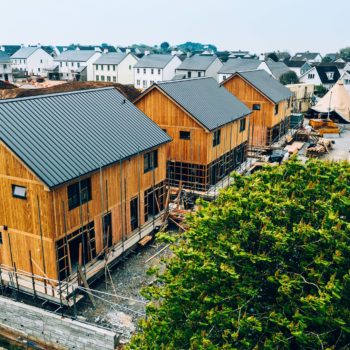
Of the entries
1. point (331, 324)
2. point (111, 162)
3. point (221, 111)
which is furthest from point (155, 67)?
point (331, 324)

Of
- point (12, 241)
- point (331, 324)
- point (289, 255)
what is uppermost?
point (289, 255)

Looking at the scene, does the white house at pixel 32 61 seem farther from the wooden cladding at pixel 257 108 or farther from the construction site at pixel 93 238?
the construction site at pixel 93 238

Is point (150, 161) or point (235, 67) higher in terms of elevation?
point (235, 67)

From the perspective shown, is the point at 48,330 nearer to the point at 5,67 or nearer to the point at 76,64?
the point at 5,67

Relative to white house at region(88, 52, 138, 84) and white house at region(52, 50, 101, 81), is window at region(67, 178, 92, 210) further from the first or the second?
white house at region(52, 50, 101, 81)

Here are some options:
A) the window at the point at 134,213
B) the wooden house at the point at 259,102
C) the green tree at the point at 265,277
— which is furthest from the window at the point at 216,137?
the green tree at the point at 265,277

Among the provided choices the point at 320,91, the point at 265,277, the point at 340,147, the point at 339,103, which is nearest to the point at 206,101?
the point at 340,147

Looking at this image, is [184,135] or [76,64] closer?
[184,135]

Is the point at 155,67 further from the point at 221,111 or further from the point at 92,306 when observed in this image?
the point at 92,306
